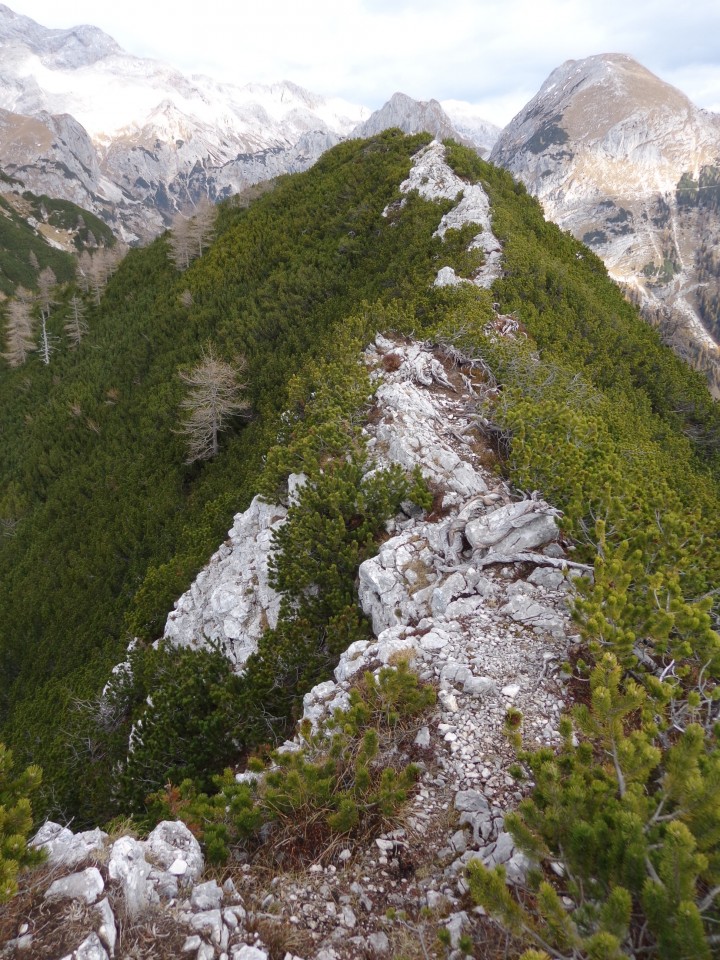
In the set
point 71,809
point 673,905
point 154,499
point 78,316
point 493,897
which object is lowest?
point 71,809

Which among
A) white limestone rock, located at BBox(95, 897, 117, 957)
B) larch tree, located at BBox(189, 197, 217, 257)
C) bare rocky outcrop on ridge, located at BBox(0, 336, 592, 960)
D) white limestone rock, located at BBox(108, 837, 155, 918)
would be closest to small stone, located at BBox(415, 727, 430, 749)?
bare rocky outcrop on ridge, located at BBox(0, 336, 592, 960)

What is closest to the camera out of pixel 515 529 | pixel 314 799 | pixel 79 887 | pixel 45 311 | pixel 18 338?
pixel 79 887

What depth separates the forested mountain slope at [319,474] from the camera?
5375 mm

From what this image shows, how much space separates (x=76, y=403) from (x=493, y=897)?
3219 centimetres

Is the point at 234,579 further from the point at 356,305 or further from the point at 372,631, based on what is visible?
the point at 356,305

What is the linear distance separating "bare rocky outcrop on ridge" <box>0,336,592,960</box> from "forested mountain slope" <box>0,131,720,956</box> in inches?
25.0

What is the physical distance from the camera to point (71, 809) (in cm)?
1056

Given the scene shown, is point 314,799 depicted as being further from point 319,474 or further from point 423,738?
point 319,474

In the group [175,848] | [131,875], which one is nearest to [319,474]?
[175,848]

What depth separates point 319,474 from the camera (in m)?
9.88

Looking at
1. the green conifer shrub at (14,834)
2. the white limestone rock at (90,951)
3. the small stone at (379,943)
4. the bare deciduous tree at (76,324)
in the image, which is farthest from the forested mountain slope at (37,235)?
the small stone at (379,943)

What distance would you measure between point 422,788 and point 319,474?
621cm

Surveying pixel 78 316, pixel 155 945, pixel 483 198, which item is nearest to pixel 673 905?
pixel 155 945

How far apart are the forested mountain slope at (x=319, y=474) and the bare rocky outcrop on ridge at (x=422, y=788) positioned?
2.09ft
